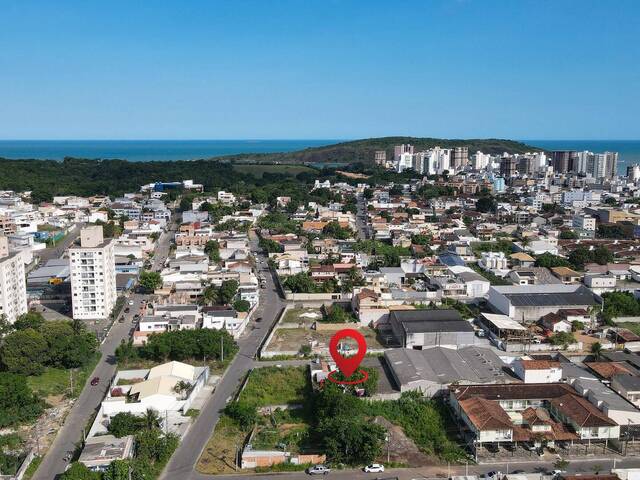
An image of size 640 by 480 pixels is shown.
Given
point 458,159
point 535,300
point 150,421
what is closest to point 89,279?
point 150,421

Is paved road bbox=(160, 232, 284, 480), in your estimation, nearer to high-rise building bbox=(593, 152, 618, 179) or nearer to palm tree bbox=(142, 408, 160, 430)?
palm tree bbox=(142, 408, 160, 430)

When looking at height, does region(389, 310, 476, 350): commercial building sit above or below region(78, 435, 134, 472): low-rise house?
above

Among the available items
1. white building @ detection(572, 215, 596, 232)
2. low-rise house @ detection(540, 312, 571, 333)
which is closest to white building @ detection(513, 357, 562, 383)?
low-rise house @ detection(540, 312, 571, 333)

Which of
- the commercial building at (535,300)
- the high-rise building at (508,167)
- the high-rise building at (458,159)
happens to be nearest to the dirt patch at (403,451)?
the commercial building at (535,300)

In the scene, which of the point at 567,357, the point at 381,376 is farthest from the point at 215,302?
the point at 567,357

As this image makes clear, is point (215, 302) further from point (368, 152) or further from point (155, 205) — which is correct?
point (368, 152)

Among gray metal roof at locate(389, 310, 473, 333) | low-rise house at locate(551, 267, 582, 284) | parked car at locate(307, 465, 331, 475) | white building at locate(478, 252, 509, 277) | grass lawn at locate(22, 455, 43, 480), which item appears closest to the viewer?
grass lawn at locate(22, 455, 43, 480)
